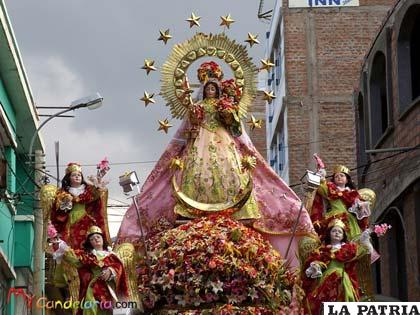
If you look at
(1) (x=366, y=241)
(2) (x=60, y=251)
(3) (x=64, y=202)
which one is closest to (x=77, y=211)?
(3) (x=64, y=202)

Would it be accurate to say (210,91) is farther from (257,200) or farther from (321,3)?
(321,3)

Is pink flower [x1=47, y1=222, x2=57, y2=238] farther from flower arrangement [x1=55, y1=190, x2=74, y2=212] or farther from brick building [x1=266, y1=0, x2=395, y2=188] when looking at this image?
brick building [x1=266, y1=0, x2=395, y2=188]

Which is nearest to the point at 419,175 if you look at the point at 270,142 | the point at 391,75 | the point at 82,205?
the point at 391,75

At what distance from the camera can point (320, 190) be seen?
1359cm

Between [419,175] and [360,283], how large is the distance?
27.5ft

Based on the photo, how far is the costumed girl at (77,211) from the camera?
13.3 metres

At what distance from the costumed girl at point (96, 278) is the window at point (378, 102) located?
1365cm

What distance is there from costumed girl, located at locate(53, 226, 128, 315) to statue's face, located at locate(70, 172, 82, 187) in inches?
32.2

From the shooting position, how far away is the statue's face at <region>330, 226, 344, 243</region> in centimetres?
1316

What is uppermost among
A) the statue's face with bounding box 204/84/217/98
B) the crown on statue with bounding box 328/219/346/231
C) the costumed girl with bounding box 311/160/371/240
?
the statue's face with bounding box 204/84/217/98

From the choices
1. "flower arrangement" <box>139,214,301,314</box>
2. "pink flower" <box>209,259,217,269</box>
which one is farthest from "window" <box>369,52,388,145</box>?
"pink flower" <box>209,259,217,269</box>

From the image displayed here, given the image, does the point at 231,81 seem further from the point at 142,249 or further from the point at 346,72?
the point at 346,72

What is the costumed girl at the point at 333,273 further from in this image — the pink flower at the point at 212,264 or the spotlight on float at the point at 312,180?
the pink flower at the point at 212,264

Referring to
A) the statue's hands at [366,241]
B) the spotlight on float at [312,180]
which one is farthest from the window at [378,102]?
the statue's hands at [366,241]
